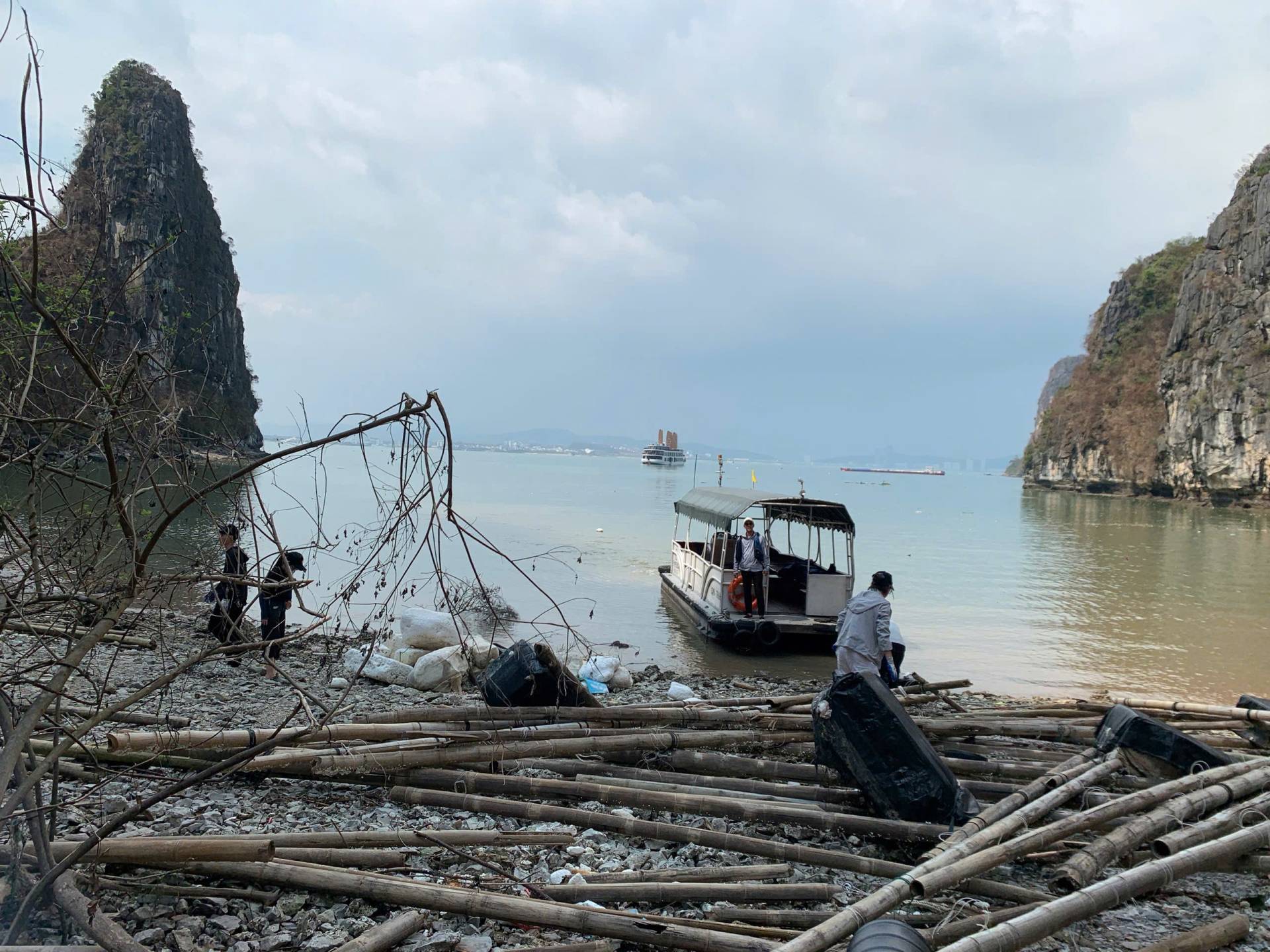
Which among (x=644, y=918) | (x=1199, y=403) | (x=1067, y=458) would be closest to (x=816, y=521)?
(x=644, y=918)

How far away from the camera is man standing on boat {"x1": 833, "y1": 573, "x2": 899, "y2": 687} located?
8.74 m

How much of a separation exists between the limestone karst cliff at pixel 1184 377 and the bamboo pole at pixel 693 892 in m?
68.6

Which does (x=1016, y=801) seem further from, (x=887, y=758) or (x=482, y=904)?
(x=482, y=904)

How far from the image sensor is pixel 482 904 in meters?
3.82

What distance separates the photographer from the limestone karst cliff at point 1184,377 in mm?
61469

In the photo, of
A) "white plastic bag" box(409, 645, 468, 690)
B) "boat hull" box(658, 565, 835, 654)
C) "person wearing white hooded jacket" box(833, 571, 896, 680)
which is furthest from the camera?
"boat hull" box(658, 565, 835, 654)

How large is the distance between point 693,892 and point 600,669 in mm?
7086

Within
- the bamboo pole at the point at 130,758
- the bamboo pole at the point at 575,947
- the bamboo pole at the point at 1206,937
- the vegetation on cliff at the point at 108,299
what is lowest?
the bamboo pole at the point at 1206,937

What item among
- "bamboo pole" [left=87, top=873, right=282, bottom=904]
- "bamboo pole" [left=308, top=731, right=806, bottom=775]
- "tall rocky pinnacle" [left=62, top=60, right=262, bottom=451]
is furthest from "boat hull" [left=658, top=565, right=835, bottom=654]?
"bamboo pole" [left=87, top=873, right=282, bottom=904]

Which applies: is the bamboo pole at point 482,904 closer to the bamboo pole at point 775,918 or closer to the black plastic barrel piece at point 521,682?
the bamboo pole at point 775,918

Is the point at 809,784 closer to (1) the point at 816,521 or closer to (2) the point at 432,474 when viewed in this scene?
(2) the point at 432,474

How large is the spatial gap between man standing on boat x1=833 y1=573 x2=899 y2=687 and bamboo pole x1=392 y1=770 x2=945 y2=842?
137 inches

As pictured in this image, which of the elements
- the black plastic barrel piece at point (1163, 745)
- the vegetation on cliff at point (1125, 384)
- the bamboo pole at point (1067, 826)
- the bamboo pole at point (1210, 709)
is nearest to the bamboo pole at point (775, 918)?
the bamboo pole at point (1067, 826)

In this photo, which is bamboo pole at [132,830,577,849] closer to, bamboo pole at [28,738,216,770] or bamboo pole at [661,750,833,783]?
bamboo pole at [28,738,216,770]
